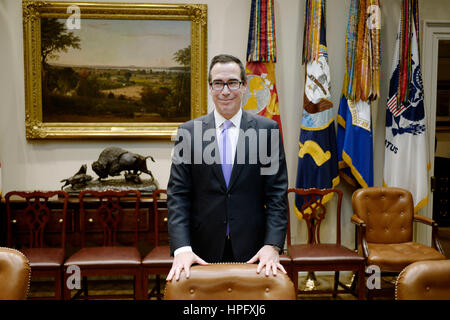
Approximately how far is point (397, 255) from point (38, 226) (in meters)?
2.93

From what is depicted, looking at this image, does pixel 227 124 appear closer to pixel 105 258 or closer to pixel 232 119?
pixel 232 119

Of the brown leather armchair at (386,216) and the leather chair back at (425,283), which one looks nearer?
the leather chair back at (425,283)

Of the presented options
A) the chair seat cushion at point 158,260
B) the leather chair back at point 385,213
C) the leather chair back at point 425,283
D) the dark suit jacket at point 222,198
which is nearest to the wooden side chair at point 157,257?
the chair seat cushion at point 158,260

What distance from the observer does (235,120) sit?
1.78m

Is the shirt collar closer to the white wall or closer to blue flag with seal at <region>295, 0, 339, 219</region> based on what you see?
blue flag with seal at <region>295, 0, 339, 219</region>

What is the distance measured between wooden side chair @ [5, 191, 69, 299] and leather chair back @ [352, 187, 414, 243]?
2.47 m

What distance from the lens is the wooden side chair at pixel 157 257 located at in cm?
295

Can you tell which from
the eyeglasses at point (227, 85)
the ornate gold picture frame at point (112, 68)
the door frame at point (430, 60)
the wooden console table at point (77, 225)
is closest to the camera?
the eyeglasses at point (227, 85)

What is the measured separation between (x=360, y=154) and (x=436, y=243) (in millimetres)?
978

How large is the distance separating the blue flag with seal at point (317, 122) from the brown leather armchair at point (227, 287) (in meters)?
2.35

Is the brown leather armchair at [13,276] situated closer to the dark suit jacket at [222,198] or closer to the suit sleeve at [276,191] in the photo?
the dark suit jacket at [222,198]
